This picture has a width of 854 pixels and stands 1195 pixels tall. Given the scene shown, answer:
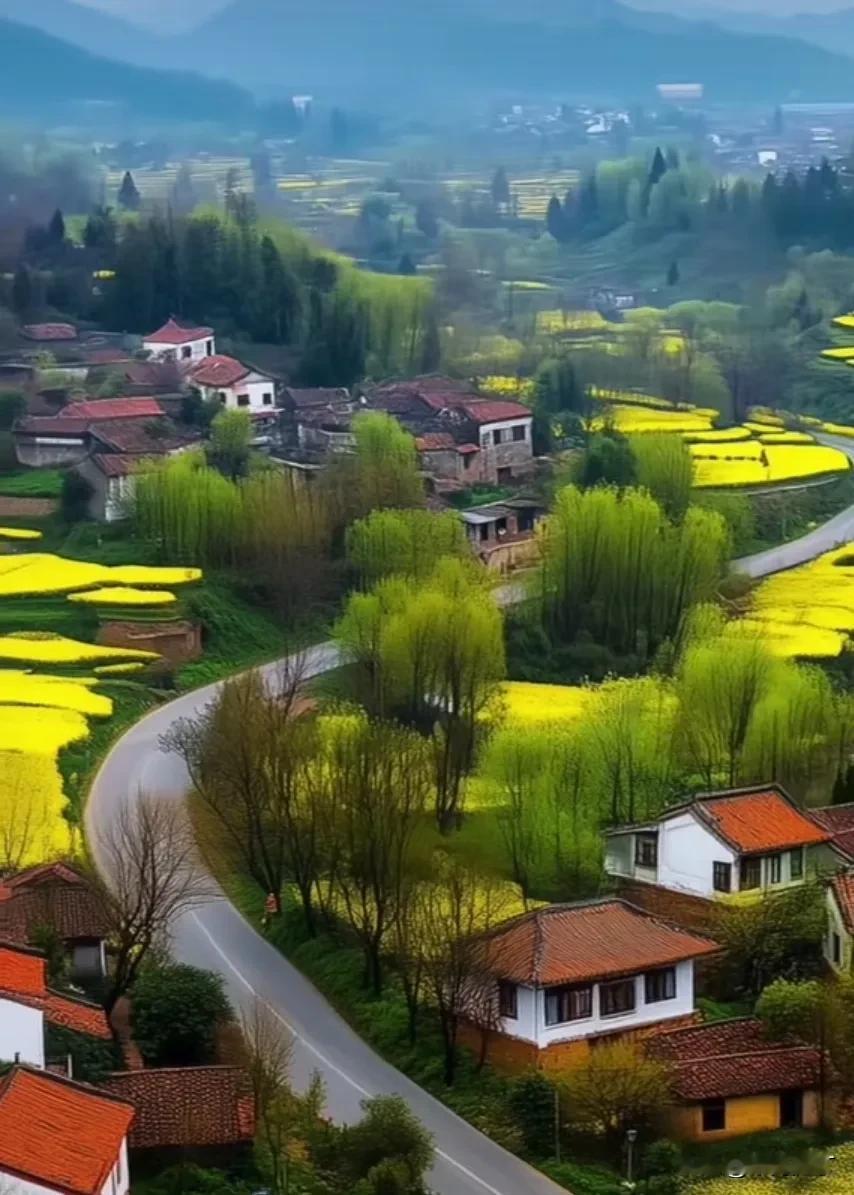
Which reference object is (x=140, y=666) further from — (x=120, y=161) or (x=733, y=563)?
(x=120, y=161)

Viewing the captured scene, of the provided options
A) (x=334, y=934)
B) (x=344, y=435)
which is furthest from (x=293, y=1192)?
(x=344, y=435)

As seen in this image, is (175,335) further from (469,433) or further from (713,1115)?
(713,1115)

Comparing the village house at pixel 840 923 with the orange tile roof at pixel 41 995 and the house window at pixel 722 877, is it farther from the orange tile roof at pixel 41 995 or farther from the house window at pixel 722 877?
the orange tile roof at pixel 41 995

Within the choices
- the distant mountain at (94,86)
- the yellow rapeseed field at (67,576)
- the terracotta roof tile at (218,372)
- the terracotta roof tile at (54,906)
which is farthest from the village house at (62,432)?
the distant mountain at (94,86)

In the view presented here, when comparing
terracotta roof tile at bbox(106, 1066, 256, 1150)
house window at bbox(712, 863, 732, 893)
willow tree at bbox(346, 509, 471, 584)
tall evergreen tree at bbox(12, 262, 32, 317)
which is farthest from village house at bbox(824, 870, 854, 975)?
tall evergreen tree at bbox(12, 262, 32, 317)

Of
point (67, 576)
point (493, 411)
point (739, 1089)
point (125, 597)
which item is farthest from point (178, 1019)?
point (493, 411)
